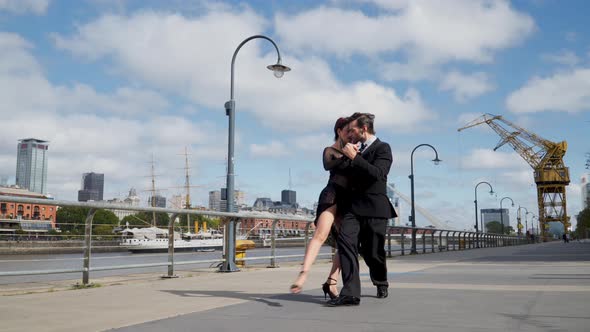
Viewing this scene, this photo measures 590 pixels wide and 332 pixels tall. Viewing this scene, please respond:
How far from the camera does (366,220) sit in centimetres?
562

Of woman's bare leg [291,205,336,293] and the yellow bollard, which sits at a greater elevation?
woman's bare leg [291,205,336,293]

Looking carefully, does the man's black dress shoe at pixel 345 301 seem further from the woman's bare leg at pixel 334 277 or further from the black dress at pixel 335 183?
the black dress at pixel 335 183

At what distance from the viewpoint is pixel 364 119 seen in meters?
5.65

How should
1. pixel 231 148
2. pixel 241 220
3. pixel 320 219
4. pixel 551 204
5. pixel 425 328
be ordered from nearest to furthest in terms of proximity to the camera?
pixel 425 328
pixel 320 219
pixel 241 220
pixel 231 148
pixel 551 204

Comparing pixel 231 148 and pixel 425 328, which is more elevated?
pixel 231 148

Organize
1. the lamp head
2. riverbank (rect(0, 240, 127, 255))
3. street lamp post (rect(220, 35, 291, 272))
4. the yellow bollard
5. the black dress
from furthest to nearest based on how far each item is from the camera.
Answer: the lamp head, the yellow bollard, street lamp post (rect(220, 35, 291, 272)), riverbank (rect(0, 240, 127, 255)), the black dress

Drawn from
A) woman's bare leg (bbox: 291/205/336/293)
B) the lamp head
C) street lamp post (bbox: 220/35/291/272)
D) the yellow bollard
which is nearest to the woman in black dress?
woman's bare leg (bbox: 291/205/336/293)

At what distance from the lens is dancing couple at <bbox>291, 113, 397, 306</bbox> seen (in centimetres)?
538

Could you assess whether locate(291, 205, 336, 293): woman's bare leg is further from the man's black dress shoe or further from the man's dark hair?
the man's dark hair

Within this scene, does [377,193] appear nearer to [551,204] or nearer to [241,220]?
[241,220]

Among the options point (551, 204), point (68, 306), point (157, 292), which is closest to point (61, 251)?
point (157, 292)

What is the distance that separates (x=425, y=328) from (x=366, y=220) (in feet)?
5.51

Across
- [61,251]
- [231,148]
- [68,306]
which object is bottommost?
[68,306]

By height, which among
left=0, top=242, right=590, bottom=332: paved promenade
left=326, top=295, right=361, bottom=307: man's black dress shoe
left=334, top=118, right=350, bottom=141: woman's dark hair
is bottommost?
left=0, top=242, right=590, bottom=332: paved promenade
